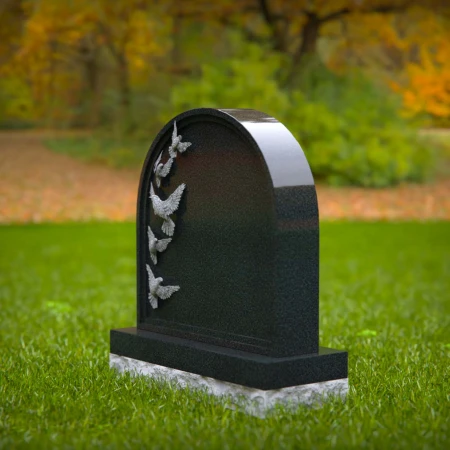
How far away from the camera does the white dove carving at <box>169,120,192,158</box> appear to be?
4.98 meters

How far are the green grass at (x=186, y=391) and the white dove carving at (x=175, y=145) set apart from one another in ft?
4.69

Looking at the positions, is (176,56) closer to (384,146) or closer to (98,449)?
(384,146)

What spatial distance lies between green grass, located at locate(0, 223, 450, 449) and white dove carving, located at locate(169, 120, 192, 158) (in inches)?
56.3

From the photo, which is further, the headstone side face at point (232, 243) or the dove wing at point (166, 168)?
the dove wing at point (166, 168)

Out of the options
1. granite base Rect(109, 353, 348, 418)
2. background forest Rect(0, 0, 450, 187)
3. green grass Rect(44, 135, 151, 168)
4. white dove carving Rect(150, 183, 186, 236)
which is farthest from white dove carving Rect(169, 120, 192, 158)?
green grass Rect(44, 135, 151, 168)

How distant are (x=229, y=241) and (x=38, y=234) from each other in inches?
442

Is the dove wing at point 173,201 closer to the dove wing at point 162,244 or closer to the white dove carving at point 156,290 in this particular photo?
the dove wing at point 162,244

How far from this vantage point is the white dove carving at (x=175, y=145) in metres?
4.98

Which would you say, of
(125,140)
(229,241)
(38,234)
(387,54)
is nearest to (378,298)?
(229,241)

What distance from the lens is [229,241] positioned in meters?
4.63

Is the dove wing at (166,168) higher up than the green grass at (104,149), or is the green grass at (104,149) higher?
the dove wing at (166,168)

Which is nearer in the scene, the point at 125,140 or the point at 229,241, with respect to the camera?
the point at 229,241

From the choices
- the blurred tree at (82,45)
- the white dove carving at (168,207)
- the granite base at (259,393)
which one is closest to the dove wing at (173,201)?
the white dove carving at (168,207)

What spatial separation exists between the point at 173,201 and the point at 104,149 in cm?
2041
